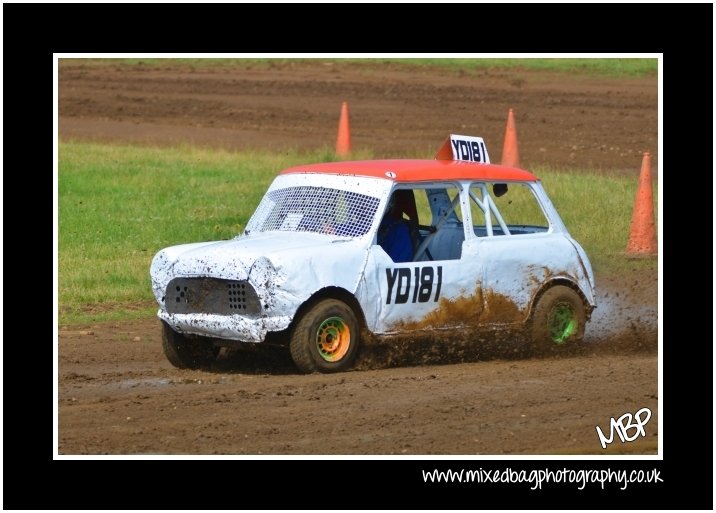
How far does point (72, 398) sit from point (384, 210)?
2.68 m

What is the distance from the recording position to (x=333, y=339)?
1028cm

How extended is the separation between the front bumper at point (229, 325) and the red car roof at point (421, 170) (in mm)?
1618

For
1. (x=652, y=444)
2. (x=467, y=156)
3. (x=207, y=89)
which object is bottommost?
(x=652, y=444)

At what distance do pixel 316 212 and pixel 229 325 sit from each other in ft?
4.53

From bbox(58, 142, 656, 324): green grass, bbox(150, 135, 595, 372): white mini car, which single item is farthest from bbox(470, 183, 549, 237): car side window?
bbox(58, 142, 656, 324): green grass

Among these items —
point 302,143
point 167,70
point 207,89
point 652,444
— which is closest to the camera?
point 652,444

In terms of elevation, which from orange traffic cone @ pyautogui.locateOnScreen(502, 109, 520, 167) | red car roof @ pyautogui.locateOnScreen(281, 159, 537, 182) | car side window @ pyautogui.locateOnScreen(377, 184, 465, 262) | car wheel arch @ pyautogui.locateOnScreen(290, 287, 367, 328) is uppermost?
orange traffic cone @ pyautogui.locateOnScreen(502, 109, 520, 167)

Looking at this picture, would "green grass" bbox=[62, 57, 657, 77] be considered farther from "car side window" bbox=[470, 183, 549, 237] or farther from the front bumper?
the front bumper

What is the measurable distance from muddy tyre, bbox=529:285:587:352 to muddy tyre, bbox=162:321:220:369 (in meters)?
2.59

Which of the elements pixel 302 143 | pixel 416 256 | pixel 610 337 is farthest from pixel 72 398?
pixel 302 143

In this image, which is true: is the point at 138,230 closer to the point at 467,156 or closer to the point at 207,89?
the point at 467,156

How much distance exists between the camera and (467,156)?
11648 millimetres

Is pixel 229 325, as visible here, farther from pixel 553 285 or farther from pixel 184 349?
pixel 553 285

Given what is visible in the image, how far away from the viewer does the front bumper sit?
9898 millimetres
